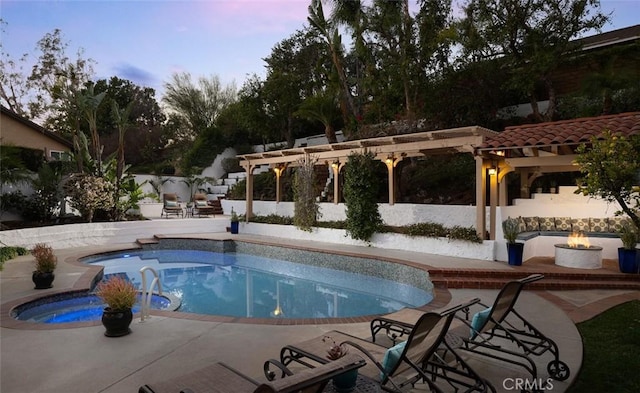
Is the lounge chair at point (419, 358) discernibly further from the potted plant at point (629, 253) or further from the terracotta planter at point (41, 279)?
the potted plant at point (629, 253)

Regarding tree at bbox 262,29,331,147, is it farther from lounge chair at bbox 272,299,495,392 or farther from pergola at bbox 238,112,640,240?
lounge chair at bbox 272,299,495,392

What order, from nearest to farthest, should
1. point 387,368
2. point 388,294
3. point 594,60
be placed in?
1. point 387,368
2. point 388,294
3. point 594,60

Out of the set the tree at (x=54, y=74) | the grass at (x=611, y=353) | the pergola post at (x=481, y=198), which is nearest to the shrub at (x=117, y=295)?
the grass at (x=611, y=353)

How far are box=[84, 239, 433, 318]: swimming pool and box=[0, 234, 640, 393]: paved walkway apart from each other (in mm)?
1879

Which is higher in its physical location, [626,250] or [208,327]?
[626,250]

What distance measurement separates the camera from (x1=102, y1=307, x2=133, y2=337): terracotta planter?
16.3ft

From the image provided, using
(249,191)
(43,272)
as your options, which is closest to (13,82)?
(249,191)

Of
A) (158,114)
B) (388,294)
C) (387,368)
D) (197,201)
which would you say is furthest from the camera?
(158,114)

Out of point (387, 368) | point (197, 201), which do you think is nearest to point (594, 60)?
point (387, 368)

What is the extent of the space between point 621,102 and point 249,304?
47.7 feet

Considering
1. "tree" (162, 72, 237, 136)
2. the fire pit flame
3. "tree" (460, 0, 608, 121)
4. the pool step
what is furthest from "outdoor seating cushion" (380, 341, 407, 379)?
"tree" (162, 72, 237, 136)

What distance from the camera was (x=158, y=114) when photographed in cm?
3931

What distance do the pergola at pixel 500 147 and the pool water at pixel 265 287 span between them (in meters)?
3.47

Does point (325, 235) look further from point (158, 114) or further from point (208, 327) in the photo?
point (158, 114)
